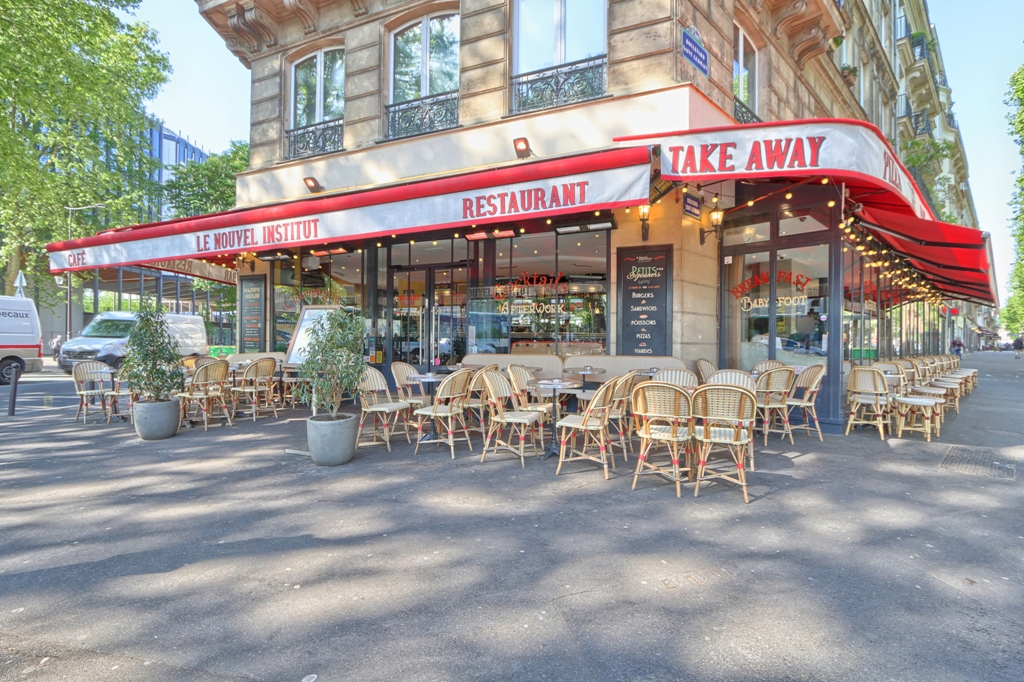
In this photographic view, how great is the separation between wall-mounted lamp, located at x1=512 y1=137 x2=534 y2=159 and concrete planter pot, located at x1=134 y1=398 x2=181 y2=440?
22.1ft

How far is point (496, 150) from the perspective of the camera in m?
9.40

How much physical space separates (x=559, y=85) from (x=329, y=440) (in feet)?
23.4

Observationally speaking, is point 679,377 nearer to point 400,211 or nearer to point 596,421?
point 596,421

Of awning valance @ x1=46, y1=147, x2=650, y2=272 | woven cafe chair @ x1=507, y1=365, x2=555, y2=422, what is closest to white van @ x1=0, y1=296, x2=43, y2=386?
awning valance @ x1=46, y1=147, x2=650, y2=272

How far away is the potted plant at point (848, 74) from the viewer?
48.6ft

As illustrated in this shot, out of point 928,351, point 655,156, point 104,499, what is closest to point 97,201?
point 104,499

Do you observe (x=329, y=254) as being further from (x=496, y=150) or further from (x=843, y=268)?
(x=843, y=268)

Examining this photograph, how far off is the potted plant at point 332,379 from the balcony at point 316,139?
706cm

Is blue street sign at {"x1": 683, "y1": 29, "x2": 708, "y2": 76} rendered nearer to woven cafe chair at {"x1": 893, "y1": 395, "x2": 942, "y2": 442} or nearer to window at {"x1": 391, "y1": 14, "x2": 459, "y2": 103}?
window at {"x1": 391, "y1": 14, "x2": 459, "y2": 103}

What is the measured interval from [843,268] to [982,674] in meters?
7.13

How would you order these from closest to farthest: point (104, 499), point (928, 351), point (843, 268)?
point (104, 499), point (843, 268), point (928, 351)

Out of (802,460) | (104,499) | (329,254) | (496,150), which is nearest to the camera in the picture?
(104,499)

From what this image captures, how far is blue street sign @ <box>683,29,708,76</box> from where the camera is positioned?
811 cm

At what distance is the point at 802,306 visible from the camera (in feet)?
27.9
